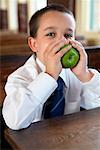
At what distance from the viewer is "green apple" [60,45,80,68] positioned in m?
0.74

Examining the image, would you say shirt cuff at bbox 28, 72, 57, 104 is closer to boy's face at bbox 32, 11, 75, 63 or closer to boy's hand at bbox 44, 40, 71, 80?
boy's hand at bbox 44, 40, 71, 80

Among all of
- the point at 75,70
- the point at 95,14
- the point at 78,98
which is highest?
the point at 95,14

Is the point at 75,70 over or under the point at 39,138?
over

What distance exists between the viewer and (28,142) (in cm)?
58

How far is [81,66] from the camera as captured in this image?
0.82 metres

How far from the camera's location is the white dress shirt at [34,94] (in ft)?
2.39

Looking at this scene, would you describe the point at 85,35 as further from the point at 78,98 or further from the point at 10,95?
the point at 10,95

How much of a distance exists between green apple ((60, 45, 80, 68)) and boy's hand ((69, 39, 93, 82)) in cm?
2

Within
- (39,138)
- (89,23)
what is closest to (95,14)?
(89,23)

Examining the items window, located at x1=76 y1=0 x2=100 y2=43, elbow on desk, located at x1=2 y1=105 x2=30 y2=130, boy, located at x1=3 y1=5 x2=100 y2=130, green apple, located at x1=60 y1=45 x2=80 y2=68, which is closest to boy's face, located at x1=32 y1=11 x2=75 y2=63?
boy, located at x1=3 y1=5 x2=100 y2=130

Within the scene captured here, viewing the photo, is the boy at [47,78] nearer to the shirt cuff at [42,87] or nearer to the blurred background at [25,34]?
the shirt cuff at [42,87]

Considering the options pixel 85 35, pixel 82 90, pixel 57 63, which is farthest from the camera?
pixel 85 35

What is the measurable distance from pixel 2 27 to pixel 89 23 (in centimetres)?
176

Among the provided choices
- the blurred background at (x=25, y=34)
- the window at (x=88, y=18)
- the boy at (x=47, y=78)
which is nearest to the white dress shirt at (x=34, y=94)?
the boy at (x=47, y=78)
